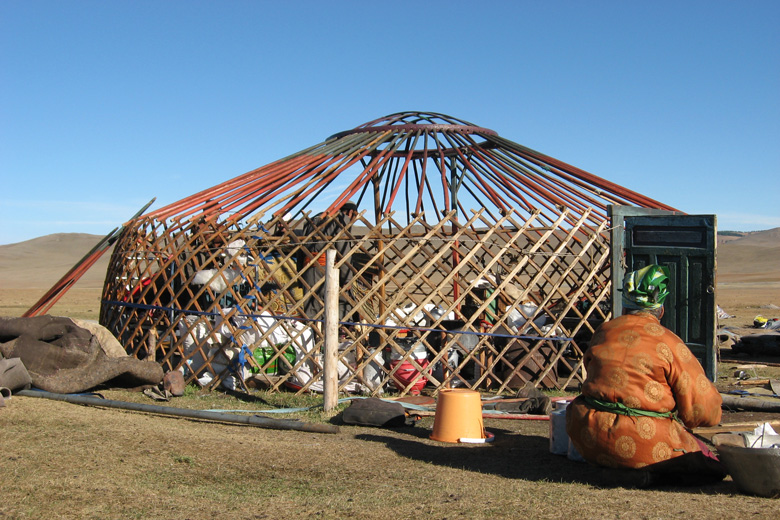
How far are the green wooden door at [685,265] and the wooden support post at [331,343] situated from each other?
194 cm

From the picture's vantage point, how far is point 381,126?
8047 mm

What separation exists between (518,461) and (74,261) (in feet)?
183

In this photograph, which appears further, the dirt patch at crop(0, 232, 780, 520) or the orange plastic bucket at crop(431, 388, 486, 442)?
the orange plastic bucket at crop(431, 388, 486, 442)

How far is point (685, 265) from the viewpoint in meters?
5.32

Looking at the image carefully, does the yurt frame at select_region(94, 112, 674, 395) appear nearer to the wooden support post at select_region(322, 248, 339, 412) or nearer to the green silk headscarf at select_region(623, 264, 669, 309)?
the wooden support post at select_region(322, 248, 339, 412)

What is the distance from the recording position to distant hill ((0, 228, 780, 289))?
38375mm

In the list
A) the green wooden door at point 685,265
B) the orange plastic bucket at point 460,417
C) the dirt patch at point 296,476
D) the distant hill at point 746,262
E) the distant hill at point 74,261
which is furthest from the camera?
the distant hill at point 746,262

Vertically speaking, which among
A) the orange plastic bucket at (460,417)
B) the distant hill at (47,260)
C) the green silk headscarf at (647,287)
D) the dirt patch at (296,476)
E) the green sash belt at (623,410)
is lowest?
the dirt patch at (296,476)

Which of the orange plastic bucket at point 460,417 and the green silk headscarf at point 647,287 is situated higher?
the green silk headscarf at point 647,287

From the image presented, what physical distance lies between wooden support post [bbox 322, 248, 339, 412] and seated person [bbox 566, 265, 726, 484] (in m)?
2.33

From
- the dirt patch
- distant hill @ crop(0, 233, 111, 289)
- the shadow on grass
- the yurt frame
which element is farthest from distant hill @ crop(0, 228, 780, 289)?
the shadow on grass

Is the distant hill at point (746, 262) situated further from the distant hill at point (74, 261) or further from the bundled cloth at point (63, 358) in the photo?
the bundled cloth at point (63, 358)

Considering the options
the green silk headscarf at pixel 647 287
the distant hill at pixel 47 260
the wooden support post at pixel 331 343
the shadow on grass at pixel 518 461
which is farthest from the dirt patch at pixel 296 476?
the distant hill at pixel 47 260

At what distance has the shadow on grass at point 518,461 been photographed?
3.17m
